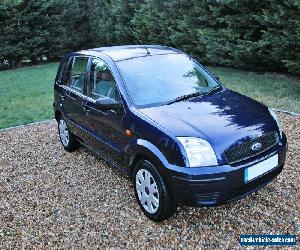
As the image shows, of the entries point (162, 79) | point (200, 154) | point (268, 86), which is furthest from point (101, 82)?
point (268, 86)

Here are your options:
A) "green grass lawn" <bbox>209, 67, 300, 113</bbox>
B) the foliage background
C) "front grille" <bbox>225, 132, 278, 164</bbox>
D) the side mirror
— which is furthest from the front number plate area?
the foliage background

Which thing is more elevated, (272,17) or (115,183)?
(272,17)

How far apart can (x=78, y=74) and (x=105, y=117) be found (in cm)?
130

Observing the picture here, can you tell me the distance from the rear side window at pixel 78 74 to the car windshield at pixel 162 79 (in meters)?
0.86

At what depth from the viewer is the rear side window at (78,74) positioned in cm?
520

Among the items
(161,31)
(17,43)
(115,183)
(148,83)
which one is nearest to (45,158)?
(115,183)

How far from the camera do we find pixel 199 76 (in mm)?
4832

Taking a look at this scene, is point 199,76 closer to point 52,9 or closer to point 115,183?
point 115,183

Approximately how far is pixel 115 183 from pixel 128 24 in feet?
49.0

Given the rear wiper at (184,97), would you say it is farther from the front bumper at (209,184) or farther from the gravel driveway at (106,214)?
the gravel driveway at (106,214)

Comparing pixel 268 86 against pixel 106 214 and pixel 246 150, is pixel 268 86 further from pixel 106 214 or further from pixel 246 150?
pixel 106 214

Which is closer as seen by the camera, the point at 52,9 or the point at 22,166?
the point at 22,166

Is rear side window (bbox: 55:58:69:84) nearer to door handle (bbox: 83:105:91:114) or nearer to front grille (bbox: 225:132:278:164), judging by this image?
door handle (bbox: 83:105:91:114)

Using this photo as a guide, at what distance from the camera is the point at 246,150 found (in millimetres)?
3533
